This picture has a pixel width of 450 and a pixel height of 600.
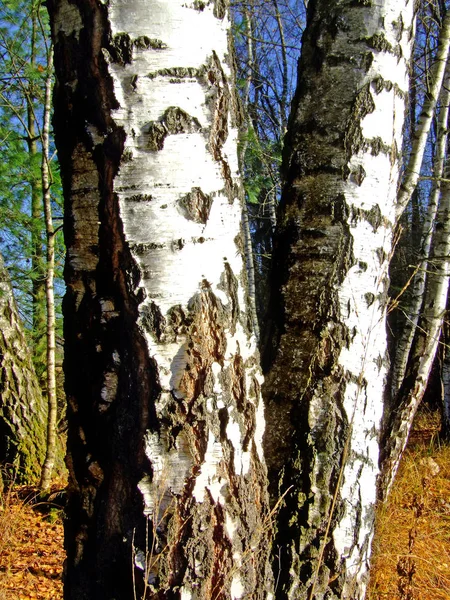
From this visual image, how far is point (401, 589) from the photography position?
1.98 m

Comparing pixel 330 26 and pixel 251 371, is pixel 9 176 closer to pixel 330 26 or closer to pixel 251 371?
pixel 330 26

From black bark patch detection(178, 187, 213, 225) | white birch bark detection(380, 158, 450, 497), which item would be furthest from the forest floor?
black bark patch detection(178, 187, 213, 225)

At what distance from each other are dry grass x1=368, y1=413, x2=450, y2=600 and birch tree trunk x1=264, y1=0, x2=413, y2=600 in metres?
0.59

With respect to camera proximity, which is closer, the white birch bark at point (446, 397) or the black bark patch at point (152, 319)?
the black bark patch at point (152, 319)

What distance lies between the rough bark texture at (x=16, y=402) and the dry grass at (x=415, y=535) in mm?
2665

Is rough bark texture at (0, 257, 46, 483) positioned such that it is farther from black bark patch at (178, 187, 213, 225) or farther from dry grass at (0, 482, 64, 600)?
black bark patch at (178, 187, 213, 225)

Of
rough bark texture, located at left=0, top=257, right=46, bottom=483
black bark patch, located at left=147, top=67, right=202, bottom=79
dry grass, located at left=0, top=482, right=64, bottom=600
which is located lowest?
dry grass, located at left=0, top=482, right=64, bottom=600

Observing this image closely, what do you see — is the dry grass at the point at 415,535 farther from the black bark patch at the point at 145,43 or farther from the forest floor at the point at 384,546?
the black bark patch at the point at 145,43

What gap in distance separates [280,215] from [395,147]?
0.41 m

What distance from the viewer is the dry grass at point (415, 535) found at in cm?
221

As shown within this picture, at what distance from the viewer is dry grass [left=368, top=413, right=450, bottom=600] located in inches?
87.0

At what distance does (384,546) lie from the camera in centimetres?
307

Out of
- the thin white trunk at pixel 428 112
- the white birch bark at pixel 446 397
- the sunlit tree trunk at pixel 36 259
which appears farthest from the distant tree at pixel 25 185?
the white birch bark at pixel 446 397

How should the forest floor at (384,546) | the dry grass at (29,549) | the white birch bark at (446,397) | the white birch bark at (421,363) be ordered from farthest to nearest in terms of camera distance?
the white birch bark at (446,397)
the white birch bark at (421,363)
the dry grass at (29,549)
the forest floor at (384,546)
